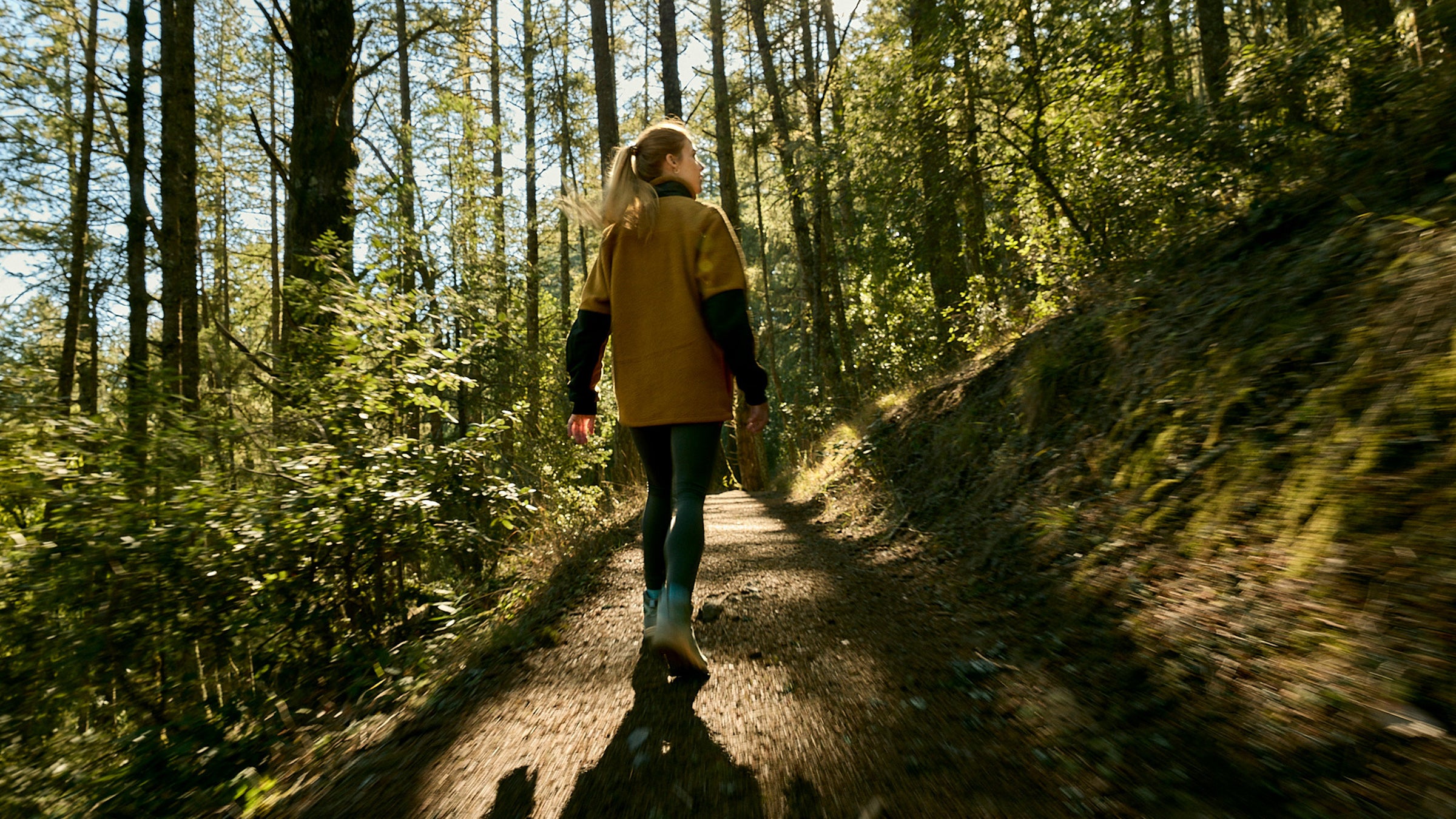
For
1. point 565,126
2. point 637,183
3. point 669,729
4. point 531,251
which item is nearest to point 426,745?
point 669,729

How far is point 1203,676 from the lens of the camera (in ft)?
6.97

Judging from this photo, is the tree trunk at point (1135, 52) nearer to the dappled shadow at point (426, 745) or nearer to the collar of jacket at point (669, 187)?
the collar of jacket at point (669, 187)

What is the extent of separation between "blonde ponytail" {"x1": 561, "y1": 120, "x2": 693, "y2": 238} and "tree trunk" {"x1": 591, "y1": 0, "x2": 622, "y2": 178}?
28.6 ft

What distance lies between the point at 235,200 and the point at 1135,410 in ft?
81.3

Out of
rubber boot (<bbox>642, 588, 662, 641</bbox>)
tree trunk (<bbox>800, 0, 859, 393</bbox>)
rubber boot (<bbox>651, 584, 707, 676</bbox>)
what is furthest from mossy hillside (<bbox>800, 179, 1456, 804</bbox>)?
tree trunk (<bbox>800, 0, 859, 393</bbox>)

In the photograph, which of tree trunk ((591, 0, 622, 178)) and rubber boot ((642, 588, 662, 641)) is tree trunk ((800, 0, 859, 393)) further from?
rubber boot ((642, 588, 662, 641))

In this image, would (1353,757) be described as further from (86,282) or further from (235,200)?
(235,200)

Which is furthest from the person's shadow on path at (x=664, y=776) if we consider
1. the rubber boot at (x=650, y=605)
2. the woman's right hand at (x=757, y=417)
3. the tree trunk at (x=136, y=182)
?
the tree trunk at (x=136, y=182)

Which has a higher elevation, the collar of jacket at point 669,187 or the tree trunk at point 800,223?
the tree trunk at point 800,223

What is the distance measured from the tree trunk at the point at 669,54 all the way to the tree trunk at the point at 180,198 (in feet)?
23.2

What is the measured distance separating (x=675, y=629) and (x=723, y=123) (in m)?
13.1

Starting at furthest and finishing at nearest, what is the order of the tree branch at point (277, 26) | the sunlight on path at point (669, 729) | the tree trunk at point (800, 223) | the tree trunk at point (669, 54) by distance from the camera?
the tree trunk at point (800, 223) < the tree trunk at point (669, 54) < the tree branch at point (277, 26) < the sunlight on path at point (669, 729)

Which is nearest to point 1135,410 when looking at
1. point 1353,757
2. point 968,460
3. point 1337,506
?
point 1337,506

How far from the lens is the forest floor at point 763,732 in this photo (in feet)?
5.91
